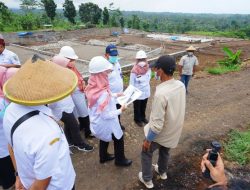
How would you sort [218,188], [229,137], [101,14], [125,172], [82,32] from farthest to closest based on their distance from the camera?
[101,14] < [82,32] < [229,137] < [125,172] < [218,188]

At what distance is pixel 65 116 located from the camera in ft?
12.5

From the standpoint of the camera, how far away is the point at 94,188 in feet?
11.0

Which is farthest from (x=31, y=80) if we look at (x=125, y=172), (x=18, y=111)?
(x=125, y=172)

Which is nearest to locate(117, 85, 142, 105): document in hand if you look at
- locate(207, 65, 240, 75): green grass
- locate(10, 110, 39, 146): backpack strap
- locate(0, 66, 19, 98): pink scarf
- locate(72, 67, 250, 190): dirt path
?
locate(72, 67, 250, 190): dirt path

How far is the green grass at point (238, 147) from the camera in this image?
3.99 m

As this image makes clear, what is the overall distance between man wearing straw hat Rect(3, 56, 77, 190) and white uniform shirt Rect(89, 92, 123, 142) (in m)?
1.53

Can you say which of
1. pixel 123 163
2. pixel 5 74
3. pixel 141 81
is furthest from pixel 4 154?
pixel 141 81

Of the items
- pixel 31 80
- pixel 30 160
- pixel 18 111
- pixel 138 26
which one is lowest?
pixel 138 26

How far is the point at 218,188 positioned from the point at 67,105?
2.52 m

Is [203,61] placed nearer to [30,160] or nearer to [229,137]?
[229,137]

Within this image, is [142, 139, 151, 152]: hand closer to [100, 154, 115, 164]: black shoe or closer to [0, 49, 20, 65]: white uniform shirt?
[100, 154, 115, 164]: black shoe

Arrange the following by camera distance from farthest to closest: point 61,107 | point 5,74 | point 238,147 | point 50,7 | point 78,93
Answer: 1. point 50,7
2. point 238,147
3. point 78,93
4. point 61,107
5. point 5,74

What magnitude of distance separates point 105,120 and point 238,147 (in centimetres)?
255

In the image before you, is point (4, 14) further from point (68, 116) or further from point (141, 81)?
point (68, 116)
